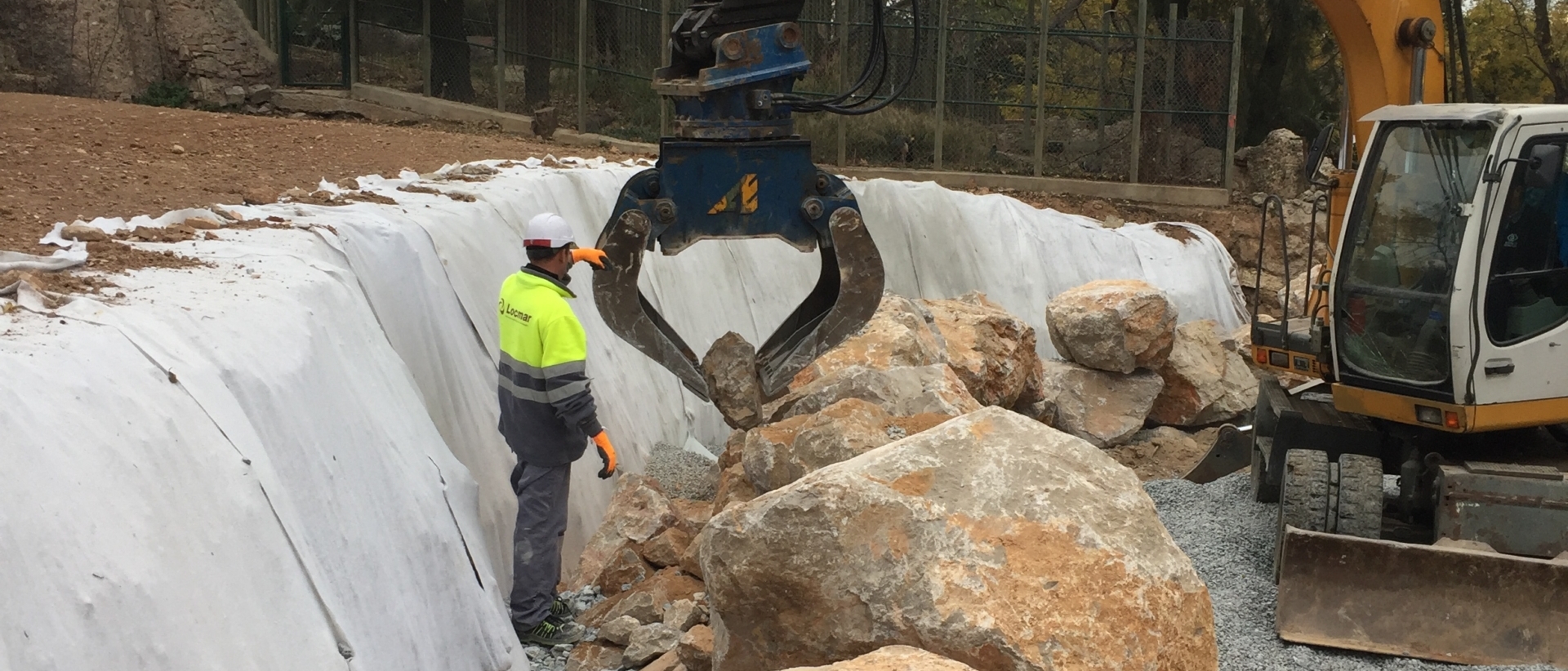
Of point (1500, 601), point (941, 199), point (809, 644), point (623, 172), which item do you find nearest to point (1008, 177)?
point (941, 199)

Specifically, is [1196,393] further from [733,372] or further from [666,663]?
[666,663]

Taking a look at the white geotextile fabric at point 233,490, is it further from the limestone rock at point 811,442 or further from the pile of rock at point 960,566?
the limestone rock at point 811,442

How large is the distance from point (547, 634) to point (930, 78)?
12356 millimetres

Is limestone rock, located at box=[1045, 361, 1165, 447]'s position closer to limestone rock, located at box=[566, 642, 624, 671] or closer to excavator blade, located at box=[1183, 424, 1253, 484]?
excavator blade, located at box=[1183, 424, 1253, 484]

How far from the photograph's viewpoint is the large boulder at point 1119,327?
1019 centimetres

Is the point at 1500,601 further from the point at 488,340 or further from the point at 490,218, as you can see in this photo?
the point at 490,218

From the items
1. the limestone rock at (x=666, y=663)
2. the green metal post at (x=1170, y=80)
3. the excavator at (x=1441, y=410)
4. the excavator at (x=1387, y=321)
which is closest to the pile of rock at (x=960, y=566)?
the limestone rock at (x=666, y=663)

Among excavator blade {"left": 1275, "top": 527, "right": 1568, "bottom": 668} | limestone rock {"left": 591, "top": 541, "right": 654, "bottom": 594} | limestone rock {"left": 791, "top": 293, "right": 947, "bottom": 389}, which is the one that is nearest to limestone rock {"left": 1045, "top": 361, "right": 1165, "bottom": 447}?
limestone rock {"left": 791, "top": 293, "right": 947, "bottom": 389}

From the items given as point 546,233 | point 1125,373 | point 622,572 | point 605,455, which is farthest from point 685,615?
point 1125,373

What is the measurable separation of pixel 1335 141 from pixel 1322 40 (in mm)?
1427

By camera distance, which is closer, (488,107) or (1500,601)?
(1500,601)

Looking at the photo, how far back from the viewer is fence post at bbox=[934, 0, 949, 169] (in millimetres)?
16375

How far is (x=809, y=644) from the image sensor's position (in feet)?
12.8

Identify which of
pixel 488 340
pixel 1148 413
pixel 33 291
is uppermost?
pixel 33 291
